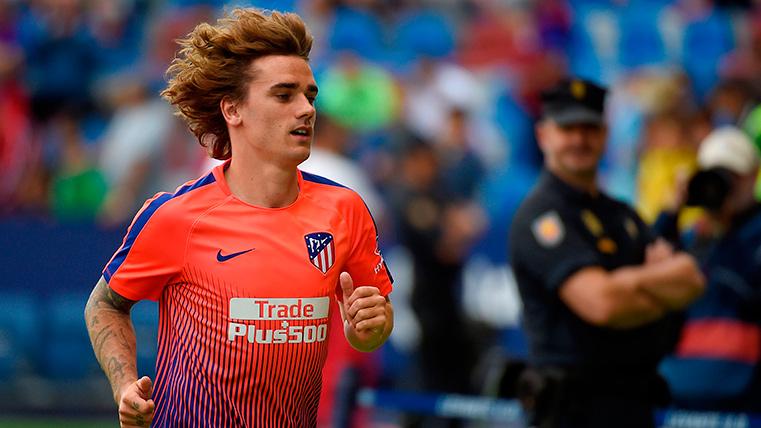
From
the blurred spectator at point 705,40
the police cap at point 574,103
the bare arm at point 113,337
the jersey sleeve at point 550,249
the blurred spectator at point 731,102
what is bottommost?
the bare arm at point 113,337

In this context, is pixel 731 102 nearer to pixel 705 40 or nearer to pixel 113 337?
pixel 705 40

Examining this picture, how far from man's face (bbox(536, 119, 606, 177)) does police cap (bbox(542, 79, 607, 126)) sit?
0.03 meters

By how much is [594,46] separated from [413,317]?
521 centimetres

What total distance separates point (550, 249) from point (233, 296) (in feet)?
6.54

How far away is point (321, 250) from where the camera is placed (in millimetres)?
4719

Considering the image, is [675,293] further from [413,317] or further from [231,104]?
[413,317]

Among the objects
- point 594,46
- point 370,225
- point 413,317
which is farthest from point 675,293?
point 594,46

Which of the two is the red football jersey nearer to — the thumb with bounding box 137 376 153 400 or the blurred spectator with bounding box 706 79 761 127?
the thumb with bounding box 137 376 153 400

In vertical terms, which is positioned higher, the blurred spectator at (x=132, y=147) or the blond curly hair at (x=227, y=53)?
the blurred spectator at (x=132, y=147)

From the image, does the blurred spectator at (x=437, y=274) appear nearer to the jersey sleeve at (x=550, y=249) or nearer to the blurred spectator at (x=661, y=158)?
the blurred spectator at (x=661, y=158)

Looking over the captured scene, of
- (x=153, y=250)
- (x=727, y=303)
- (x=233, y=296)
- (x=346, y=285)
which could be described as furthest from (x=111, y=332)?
(x=727, y=303)

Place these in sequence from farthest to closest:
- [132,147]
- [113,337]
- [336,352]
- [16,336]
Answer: [132,147], [16,336], [336,352], [113,337]

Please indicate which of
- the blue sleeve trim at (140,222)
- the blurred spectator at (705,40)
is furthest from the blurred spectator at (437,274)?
the blue sleeve trim at (140,222)

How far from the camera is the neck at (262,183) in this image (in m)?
4.73
